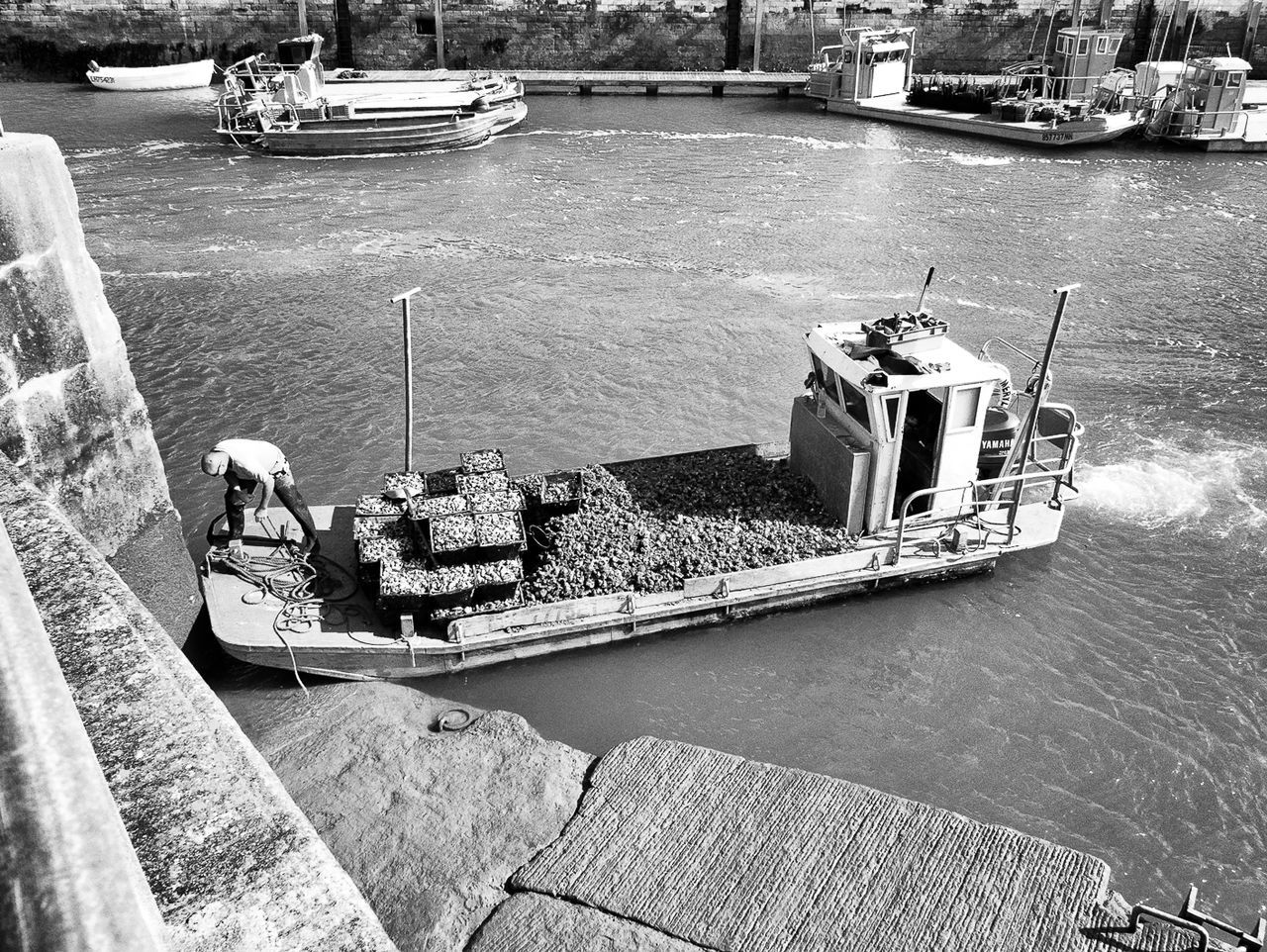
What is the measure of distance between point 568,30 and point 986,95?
669 inches

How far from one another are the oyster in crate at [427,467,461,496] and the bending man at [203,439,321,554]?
1.09 metres

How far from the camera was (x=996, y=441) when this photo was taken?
392 inches

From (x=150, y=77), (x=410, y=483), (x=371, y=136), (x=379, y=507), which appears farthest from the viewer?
(x=150, y=77)

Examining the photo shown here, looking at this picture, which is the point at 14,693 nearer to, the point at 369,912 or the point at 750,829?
the point at 369,912

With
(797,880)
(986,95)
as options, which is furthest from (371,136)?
(797,880)

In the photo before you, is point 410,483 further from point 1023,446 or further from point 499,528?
point 1023,446

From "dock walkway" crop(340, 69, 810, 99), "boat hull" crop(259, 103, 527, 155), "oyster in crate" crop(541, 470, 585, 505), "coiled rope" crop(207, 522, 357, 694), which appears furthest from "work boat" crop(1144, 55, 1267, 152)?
"coiled rope" crop(207, 522, 357, 694)

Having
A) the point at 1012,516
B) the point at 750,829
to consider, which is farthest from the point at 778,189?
the point at 750,829

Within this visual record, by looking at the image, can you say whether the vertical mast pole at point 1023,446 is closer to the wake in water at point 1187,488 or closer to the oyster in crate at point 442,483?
the wake in water at point 1187,488

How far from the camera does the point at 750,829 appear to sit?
6516mm

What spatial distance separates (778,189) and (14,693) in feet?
86.7

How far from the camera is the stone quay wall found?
39938 millimetres

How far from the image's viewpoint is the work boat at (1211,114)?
30031mm

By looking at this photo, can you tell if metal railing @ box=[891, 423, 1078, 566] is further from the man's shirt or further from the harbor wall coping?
the harbor wall coping
